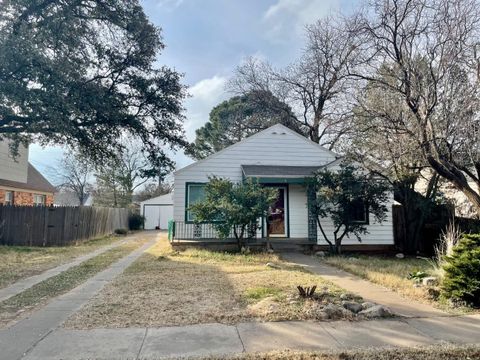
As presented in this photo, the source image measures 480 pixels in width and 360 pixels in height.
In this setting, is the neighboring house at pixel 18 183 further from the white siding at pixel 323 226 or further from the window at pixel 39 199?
the white siding at pixel 323 226

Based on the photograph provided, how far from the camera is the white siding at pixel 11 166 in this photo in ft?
68.4

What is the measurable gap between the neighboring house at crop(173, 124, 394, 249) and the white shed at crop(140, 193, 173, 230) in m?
20.8

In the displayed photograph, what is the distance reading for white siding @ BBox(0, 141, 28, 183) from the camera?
20853 millimetres

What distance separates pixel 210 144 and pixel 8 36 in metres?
23.3

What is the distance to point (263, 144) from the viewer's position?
16.1 metres

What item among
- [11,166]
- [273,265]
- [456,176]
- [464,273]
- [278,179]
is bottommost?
[273,265]

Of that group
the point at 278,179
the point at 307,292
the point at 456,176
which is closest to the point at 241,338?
the point at 307,292

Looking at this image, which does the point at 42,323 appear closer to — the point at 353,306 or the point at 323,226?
the point at 353,306

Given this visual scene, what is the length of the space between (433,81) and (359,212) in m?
Result: 6.33

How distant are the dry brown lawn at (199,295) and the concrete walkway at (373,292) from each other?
46cm

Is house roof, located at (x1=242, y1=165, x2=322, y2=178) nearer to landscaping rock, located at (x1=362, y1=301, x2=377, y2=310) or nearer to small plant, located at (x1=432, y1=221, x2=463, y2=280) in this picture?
small plant, located at (x1=432, y1=221, x2=463, y2=280)

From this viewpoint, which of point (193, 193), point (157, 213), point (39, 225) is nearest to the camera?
point (193, 193)

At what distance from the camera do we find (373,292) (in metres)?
7.32

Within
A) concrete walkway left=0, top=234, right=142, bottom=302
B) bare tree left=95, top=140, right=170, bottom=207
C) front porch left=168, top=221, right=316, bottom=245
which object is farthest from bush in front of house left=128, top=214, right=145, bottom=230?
concrete walkway left=0, top=234, right=142, bottom=302
